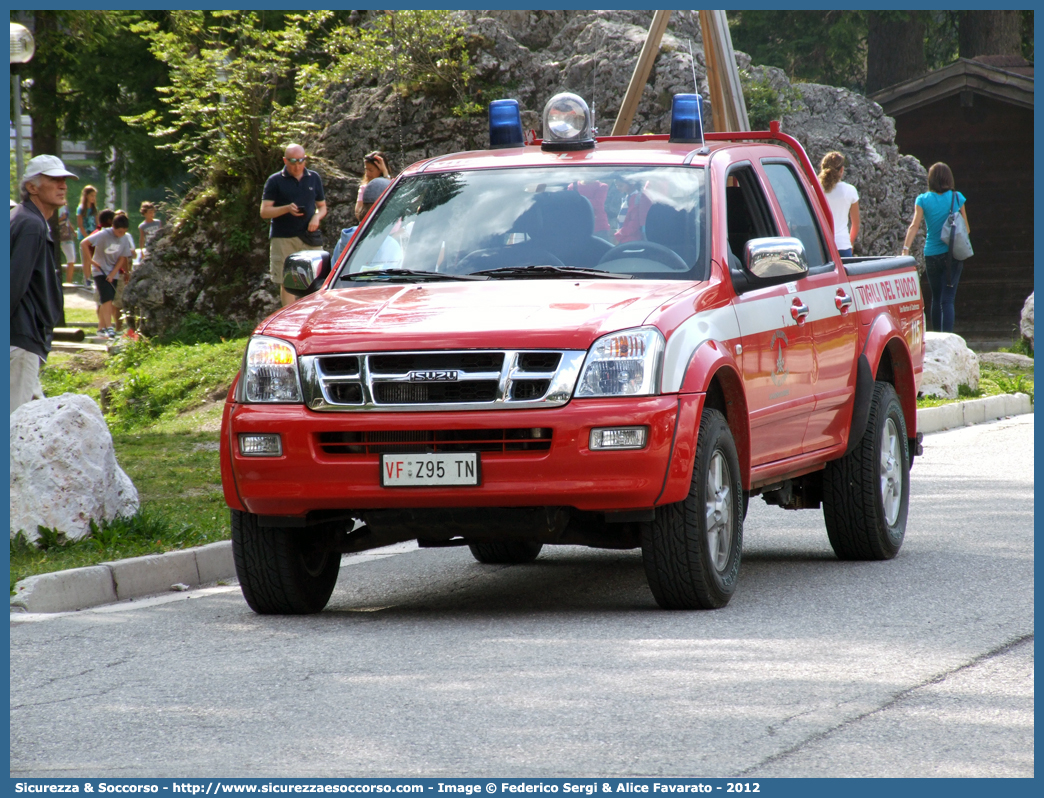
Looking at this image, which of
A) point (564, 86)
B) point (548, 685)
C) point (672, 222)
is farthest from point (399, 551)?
point (564, 86)

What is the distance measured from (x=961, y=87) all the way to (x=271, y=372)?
75.5 ft

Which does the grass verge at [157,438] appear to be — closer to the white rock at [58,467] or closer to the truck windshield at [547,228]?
the white rock at [58,467]

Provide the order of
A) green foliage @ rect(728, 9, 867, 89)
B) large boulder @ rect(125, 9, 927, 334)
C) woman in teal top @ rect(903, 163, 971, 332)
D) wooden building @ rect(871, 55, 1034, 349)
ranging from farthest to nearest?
green foliage @ rect(728, 9, 867, 89)
wooden building @ rect(871, 55, 1034, 349)
large boulder @ rect(125, 9, 927, 334)
woman in teal top @ rect(903, 163, 971, 332)

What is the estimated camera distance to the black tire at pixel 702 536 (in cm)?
640

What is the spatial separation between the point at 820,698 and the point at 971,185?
24429 mm

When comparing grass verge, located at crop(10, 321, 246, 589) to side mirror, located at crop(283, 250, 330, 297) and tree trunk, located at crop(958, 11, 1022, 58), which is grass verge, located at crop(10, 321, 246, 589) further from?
tree trunk, located at crop(958, 11, 1022, 58)

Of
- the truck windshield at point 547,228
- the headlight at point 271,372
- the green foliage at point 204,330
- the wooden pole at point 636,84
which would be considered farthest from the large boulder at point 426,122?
the headlight at point 271,372

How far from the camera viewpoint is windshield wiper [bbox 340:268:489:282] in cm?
712

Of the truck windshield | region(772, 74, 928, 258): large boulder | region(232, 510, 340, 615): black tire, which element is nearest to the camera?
region(232, 510, 340, 615): black tire

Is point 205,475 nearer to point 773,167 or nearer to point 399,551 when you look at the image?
point 399,551

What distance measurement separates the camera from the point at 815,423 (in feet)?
25.6

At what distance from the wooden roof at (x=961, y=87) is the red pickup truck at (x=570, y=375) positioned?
65.6 ft

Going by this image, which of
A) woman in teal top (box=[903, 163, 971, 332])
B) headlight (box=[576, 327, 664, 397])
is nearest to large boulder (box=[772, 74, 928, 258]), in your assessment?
woman in teal top (box=[903, 163, 971, 332])

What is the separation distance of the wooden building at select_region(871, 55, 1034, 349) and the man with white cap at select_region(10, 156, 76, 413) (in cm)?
2057
